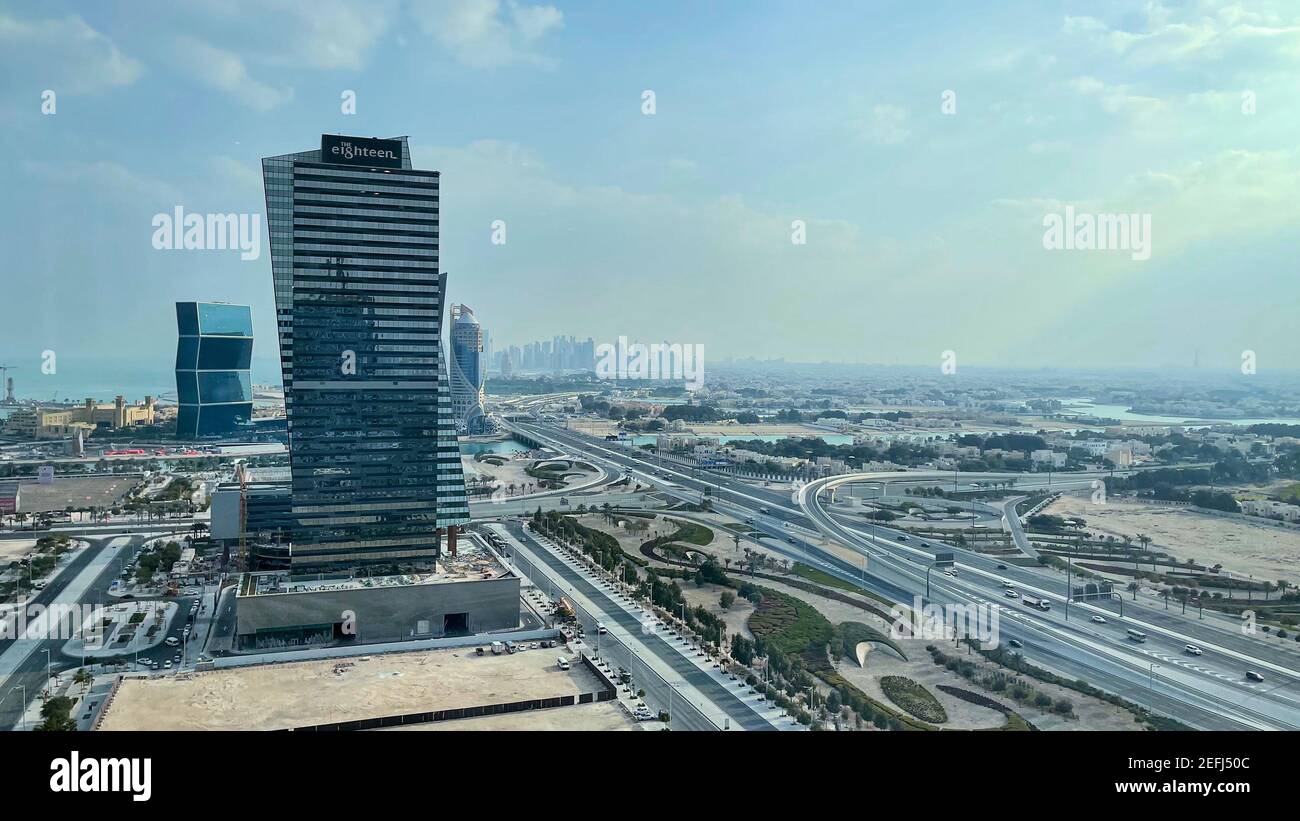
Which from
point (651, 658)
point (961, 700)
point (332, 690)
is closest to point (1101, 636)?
point (961, 700)

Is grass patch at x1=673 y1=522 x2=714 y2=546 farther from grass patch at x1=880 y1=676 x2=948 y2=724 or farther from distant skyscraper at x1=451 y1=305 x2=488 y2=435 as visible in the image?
distant skyscraper at x1=451 y1=305 x2=488 y2=435

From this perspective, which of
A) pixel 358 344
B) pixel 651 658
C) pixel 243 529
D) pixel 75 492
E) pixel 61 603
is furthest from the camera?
pixel 75 492

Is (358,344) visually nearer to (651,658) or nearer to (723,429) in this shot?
(651,658)

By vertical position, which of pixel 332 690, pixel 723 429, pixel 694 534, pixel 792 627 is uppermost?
pixel 723 429
